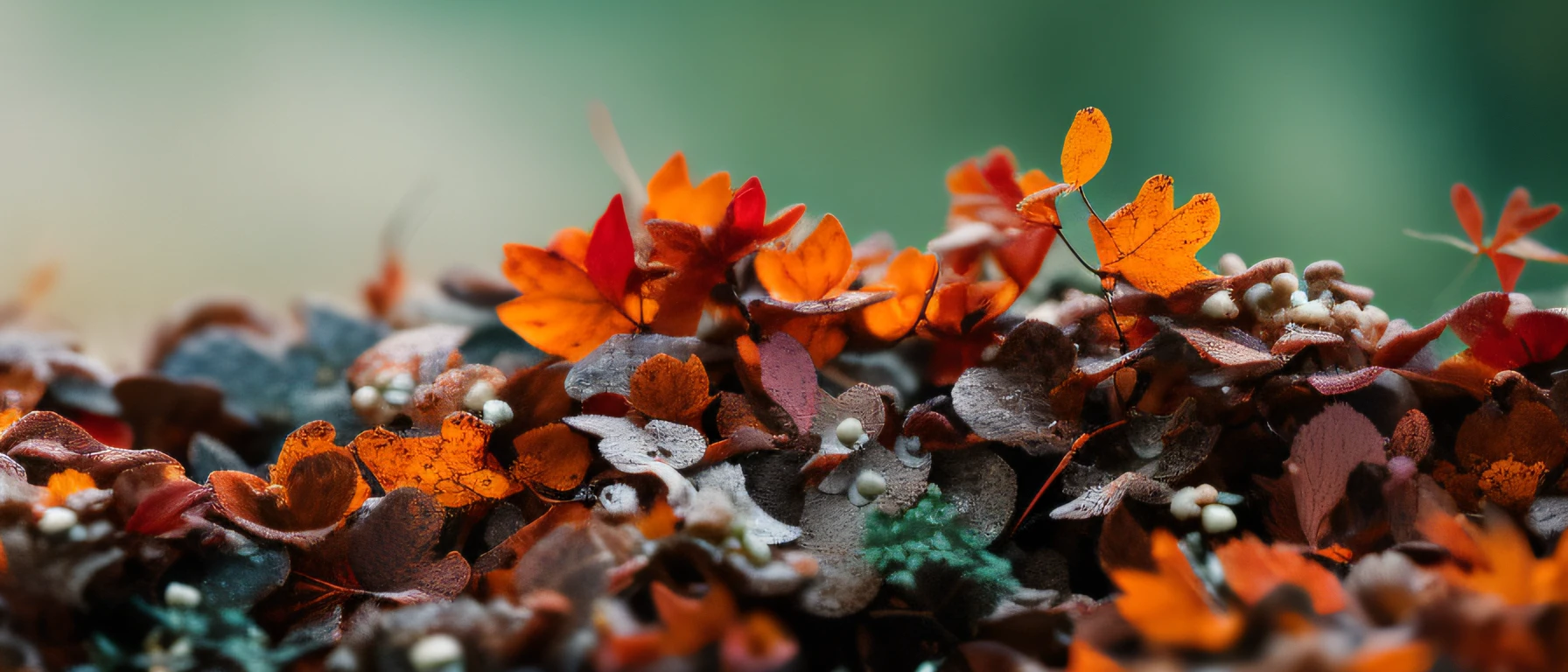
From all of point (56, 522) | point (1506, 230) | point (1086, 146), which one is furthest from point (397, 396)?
point (1506, 230)

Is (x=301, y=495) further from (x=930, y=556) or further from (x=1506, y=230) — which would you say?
(x=1506, y=230)

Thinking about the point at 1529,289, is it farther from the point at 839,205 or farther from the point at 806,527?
the point at 839,205

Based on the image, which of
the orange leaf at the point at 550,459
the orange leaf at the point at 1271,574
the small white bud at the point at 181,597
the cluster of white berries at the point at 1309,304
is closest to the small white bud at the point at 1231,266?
the cluster of white berries at the point at 1309,304

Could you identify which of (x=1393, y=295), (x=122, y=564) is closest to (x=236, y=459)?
(x=122, y=564)

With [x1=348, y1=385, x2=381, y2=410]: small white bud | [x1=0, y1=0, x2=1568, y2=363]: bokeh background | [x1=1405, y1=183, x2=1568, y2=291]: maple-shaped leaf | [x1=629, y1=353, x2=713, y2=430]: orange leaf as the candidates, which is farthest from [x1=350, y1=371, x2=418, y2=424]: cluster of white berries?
[x1=0, y1=0, x2=1568, y2=363]: bokeh background

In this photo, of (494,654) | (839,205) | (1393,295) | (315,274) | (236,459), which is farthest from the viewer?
(839,205)

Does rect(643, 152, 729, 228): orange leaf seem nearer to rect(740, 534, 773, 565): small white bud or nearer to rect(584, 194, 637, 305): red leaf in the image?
rect(584, 194, 637, 305): red leaf
